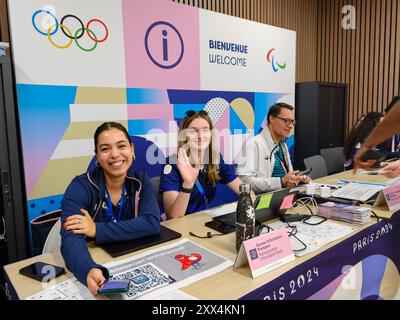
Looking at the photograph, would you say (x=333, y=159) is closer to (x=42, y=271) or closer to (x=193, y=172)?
(x=193, y=172)

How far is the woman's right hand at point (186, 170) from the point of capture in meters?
2.03

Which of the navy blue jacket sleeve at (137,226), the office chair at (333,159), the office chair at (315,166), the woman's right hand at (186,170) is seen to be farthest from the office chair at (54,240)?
the office chair at (333,159)

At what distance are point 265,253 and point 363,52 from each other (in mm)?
5418

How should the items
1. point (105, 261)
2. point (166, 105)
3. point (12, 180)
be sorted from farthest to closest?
point (166, 105)
point (12, 180)
point (105, 261)

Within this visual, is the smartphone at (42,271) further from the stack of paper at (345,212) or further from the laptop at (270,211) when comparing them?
the stack of paper at (345,212)

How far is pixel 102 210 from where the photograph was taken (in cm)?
167

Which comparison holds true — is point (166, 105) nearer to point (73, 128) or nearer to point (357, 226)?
point (73, 128)

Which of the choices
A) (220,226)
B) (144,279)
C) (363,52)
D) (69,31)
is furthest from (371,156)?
(363,52)

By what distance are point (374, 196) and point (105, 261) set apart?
1812mm

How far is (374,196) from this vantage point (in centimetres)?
222

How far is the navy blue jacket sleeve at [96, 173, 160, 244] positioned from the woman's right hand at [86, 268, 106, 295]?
343 mm
